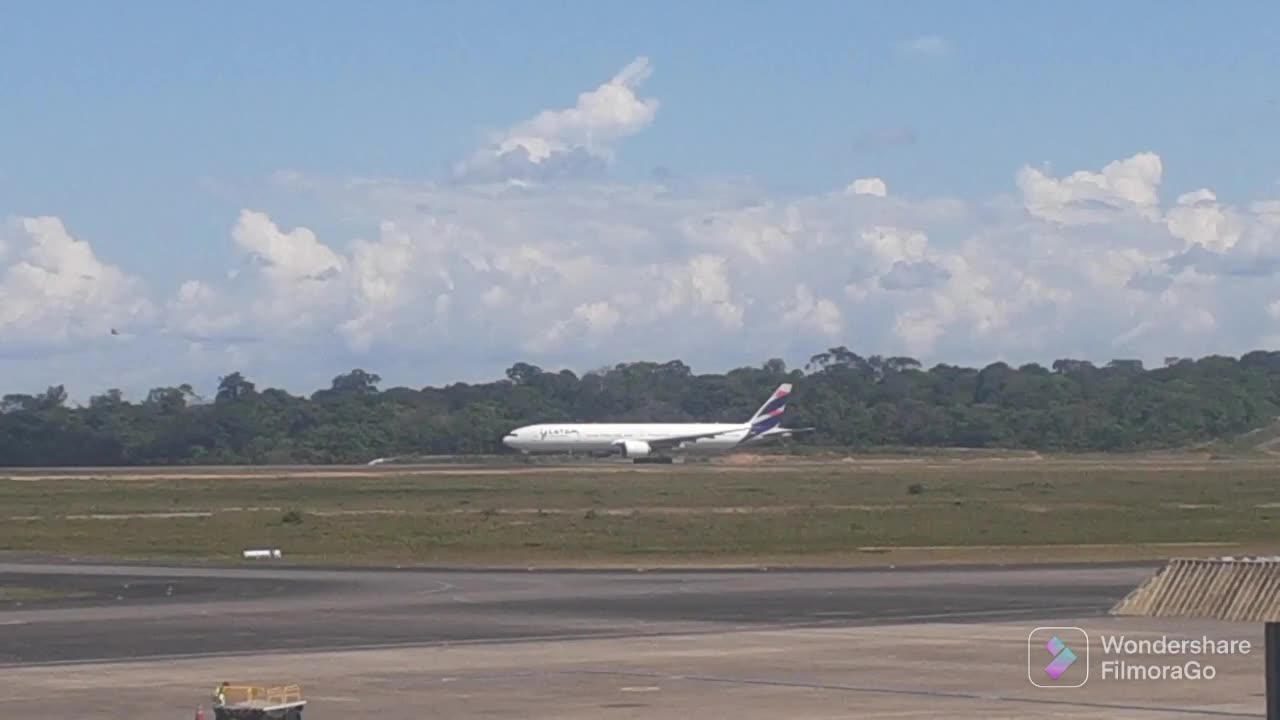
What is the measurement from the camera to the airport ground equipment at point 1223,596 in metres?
16.9

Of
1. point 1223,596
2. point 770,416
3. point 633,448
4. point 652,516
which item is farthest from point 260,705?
point 770,416

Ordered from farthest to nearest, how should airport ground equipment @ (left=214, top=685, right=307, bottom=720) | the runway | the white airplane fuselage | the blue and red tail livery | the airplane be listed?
the blue and red tail livery < the white airplane fuselage < the airplane < the runway < airport ground equipment @ (left=214, top=685, right=307, bottom=720)

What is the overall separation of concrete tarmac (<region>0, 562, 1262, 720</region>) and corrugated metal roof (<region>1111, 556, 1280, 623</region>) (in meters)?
9.40

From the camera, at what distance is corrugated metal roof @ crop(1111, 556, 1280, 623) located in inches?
666

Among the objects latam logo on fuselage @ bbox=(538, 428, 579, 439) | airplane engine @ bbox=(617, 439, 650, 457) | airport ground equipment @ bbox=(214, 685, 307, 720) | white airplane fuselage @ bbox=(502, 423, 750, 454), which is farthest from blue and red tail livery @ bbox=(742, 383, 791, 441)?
airport ground equipment @ bbox=(214, 685, 307, 720)

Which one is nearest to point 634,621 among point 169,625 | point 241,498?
point 169,625

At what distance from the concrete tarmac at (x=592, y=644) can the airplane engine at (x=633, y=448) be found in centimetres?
12640

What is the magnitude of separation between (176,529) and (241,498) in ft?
99.8

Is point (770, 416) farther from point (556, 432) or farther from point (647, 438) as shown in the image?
point (556, 432)

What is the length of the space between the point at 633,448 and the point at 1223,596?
552 feet

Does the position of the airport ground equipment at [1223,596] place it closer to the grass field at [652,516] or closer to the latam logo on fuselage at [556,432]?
the grass field at [652,516]

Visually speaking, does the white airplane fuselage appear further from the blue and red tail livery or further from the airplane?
the blue and red tail livery

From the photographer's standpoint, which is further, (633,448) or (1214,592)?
(633,448)

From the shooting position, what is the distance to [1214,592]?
57.4 ft
